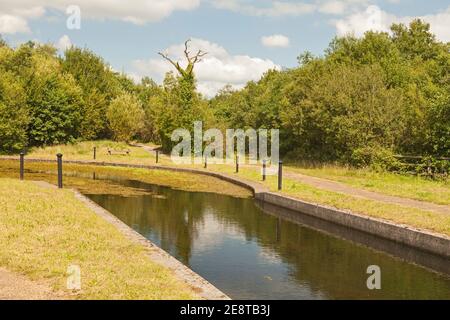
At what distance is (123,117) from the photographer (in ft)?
167

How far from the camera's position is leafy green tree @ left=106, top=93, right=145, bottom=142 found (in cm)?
5133

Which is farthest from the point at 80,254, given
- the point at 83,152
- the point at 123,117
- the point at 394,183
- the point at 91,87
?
the point at 91,87

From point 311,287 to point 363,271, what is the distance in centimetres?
161

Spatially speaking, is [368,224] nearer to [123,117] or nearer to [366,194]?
[366,194]

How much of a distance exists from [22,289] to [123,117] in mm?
45493

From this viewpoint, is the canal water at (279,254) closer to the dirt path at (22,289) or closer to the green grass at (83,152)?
the dirt path at (22,289)

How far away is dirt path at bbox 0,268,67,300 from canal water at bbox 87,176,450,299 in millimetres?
2935

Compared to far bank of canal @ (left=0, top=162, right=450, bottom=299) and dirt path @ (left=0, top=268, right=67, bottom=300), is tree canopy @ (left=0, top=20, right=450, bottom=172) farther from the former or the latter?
dirt path @ (left=0, top=268, right=67, bottom=300)

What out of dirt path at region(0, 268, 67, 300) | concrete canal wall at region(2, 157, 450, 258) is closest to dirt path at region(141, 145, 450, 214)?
concrete canal wall at region(2, 157, 450, 258)

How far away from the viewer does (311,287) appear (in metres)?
8.47

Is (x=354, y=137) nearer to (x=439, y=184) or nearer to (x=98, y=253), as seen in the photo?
(x=439, y=184)

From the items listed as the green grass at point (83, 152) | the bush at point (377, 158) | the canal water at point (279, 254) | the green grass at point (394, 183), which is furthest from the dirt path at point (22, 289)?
the green grass at point (83, 152)

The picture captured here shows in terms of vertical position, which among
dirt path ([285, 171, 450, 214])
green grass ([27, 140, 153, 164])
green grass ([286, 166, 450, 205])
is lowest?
dirt path ([285, 171, 450, 214])
